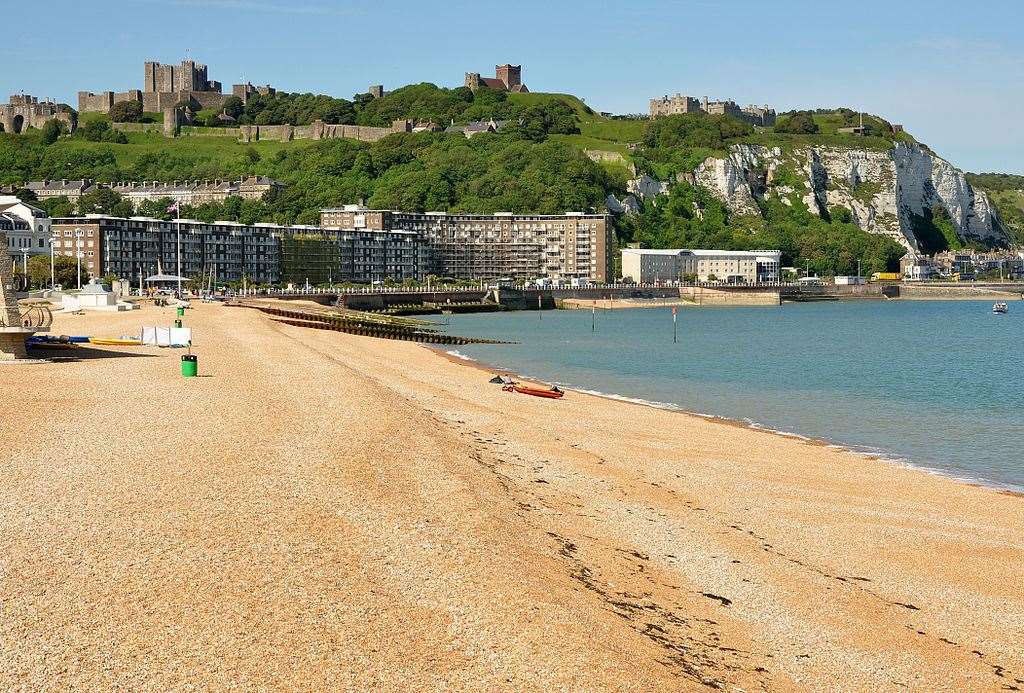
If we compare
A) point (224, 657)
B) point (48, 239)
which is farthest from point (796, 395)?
point (48, 239)

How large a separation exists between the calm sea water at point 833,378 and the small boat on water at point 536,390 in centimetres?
469

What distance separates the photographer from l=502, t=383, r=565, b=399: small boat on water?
137 feet

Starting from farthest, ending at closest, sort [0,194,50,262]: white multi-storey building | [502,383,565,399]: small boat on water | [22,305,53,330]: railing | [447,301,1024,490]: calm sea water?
[0,194,50,262]: white multi-storey building, [502,383,565,399]: small boat on water, [22,305,53,330]: railing, [447,301,1024,490]: calm sea water

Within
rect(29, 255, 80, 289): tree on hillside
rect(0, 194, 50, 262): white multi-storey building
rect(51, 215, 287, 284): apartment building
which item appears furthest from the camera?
rect(51, 215, 287, 284): apartment building

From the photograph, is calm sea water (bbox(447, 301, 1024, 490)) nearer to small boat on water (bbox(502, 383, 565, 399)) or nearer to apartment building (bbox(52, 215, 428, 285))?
small boat on water (bbox(502, 383, 565, 399))

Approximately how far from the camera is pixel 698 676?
12.1m

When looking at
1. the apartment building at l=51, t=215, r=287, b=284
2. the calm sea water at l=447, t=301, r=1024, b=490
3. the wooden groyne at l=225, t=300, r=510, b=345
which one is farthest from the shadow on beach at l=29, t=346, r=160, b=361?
the apartment building at l=51, t=215, r=287, b=284

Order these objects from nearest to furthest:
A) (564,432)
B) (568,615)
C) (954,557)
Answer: (568,615)
(954,557)
(564,432)

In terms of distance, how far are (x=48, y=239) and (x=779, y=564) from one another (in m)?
151

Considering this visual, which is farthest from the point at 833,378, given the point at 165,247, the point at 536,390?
the point at 165,247

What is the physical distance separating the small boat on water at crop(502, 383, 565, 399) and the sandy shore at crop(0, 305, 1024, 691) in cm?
1350

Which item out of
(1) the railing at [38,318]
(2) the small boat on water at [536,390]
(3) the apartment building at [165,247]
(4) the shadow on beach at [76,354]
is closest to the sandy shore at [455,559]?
(4) the shadow on beach at [76,354]

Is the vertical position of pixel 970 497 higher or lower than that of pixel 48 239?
lower

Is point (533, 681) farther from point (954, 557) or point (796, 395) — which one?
point (796, 395)
